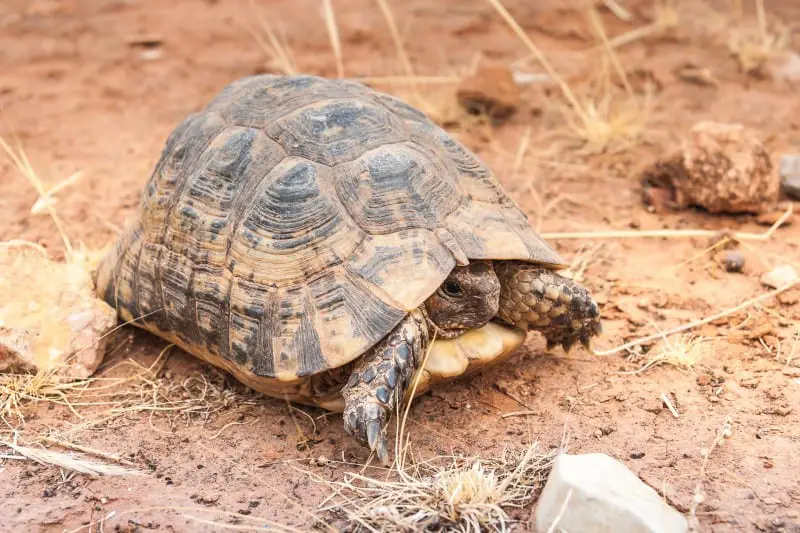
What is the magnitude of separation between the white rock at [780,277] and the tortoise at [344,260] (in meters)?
1.21

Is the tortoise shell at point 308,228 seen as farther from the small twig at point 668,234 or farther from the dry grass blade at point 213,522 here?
the small twig at point 668,234

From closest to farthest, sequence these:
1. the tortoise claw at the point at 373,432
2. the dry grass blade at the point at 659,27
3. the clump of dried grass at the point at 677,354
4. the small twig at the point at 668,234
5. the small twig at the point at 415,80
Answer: the tortoise claw at the point at 373,432, the clump of dried grass at the point at 677,354, the small twig at the point at 668,234, the small twig at the point at 415,80, the dry grass blade at the point at 659,27

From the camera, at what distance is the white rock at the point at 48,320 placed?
12.4 ft

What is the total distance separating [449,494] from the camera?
110 inches

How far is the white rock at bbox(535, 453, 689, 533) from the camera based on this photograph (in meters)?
2.53

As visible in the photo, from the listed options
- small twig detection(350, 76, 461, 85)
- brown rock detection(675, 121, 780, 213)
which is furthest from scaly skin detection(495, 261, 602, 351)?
small twig detection(350, 76, 461, 85)

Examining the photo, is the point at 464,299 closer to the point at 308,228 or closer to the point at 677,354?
the point at 308,228

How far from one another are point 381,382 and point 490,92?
12.9 ft

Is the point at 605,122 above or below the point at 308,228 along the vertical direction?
below

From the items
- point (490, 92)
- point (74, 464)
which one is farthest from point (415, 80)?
point (74, 464)

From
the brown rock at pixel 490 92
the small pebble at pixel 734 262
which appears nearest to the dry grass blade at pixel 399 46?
the brown rock at pixel 490 92

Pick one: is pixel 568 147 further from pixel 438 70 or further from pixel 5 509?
pixel 5 509

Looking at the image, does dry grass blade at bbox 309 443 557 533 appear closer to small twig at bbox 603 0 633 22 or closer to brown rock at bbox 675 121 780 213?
brown rock at bbox 675 121 780 213

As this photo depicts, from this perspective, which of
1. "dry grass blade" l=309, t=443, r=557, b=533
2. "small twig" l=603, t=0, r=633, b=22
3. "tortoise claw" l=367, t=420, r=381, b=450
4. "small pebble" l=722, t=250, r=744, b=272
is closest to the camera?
"dry grass blade" l=309, t=443, r=557, b=533
